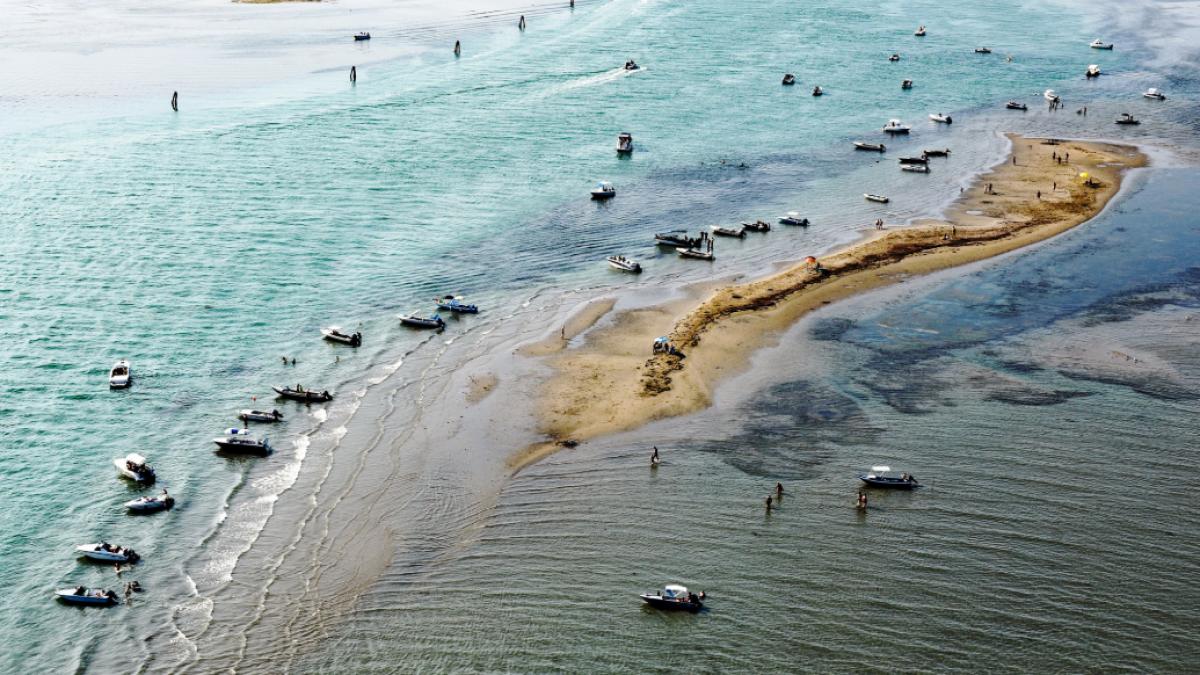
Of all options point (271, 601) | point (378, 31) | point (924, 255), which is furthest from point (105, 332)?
point (378, 31)

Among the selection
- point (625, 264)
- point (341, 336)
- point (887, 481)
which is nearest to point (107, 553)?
point (341, 336)

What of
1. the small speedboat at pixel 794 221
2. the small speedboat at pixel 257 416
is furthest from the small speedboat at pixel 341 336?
the small speedboat at pixel 794 221

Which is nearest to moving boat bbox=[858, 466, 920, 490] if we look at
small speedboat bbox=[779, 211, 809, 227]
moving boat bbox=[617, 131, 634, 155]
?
small speedboat bbox=[779, 211, 809, 227]

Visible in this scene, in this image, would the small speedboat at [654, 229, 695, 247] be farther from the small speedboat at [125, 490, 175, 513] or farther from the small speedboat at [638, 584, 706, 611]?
the small speedboat at [125, 490, 175, 513]

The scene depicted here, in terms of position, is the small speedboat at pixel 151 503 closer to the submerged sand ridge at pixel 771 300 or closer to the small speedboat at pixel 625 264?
the submerged sand ridge at pixel 771 300

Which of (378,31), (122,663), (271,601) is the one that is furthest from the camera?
(378,31)

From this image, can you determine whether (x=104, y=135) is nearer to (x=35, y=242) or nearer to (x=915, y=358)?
(x=35, y=242)
